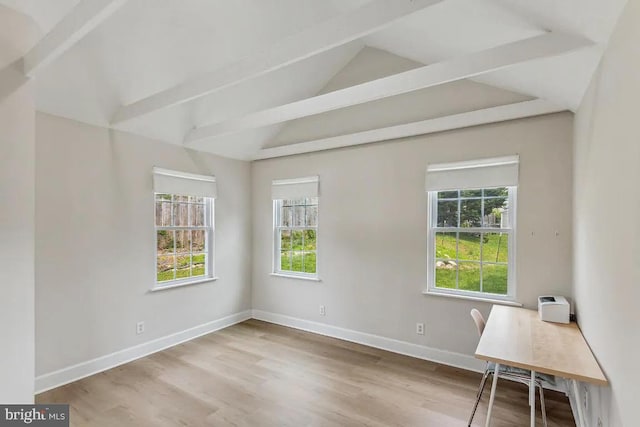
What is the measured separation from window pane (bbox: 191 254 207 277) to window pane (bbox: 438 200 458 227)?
10.2 feet

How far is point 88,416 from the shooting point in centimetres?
256

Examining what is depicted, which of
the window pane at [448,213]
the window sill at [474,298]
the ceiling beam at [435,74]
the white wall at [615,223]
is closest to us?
the white wall at [615,223]

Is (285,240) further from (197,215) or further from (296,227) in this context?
(197,215)

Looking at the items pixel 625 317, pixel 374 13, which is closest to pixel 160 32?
pixel 374 13

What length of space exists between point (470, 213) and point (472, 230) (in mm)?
181

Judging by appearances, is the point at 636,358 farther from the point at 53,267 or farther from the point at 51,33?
the point at 53,267

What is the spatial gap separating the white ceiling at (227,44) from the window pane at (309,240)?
1.97m

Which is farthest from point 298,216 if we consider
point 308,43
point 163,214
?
point 308,43

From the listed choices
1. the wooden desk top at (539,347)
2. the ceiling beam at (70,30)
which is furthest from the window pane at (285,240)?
the ceiling beam at (70,30)

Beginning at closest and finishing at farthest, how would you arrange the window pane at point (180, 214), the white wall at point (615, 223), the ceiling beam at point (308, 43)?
the white wall at point (615, 223)
the ceiling beam at point (308, 43)
the window pane at point (180, 214)

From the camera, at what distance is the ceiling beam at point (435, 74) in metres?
1.91

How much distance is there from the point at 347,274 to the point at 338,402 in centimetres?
167

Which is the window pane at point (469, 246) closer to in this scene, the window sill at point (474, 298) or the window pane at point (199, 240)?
the window sill at point (474, 298)

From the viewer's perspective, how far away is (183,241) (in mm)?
4305
